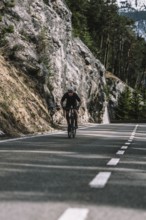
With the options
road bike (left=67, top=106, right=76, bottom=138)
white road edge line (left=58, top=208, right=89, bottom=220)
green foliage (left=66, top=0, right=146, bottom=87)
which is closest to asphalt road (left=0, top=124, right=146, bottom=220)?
white road edge line (left=58, top=208, right=89, bottom=220)

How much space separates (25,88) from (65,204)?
24232 mm

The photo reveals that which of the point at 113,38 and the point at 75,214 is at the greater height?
the point at 113,38

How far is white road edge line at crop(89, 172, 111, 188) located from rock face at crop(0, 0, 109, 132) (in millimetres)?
21165

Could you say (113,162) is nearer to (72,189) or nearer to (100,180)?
(100,180)

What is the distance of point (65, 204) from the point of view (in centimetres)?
565

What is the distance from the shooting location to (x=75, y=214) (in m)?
5.11

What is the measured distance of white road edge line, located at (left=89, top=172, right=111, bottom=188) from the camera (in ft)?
23.2

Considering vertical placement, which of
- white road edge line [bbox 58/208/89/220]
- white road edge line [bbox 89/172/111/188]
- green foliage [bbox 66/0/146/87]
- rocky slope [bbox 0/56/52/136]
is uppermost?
green foliage [bbox 66/0/146/87]

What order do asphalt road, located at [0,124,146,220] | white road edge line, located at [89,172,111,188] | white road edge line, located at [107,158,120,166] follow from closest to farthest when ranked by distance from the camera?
asphalt road, located at [0,124,146,220], white road edge line, located at [89,172,111,188], white road edge line, located at [107,158,120,166]

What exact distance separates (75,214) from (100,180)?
2.54m

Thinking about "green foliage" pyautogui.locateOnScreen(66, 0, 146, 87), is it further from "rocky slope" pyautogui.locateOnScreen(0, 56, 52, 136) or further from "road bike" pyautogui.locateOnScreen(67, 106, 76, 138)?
"road bike" pyautogui.locateOnScreen(67, 106, 76, 138)

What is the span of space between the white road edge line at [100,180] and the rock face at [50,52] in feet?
69.4

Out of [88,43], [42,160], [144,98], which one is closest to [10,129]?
[42,160]

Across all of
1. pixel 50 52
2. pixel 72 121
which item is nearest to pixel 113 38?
pixel 50 52
